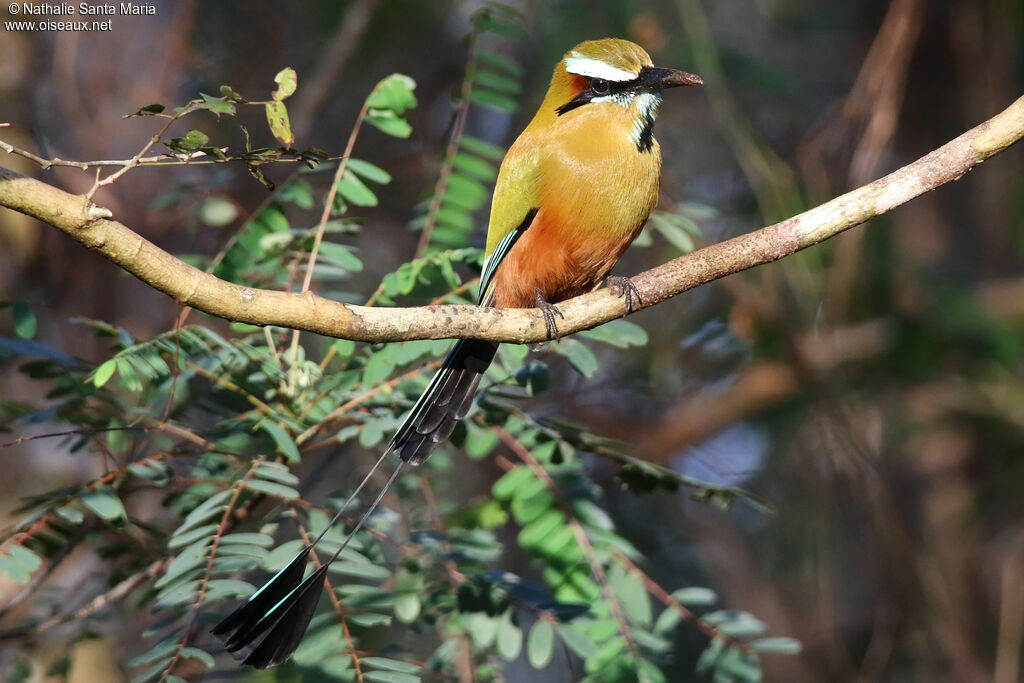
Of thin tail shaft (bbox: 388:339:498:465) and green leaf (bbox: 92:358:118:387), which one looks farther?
thin tail shaft (bbox: 388:339:498:465)

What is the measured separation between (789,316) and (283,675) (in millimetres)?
2963

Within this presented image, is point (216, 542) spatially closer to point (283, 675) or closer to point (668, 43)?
point (283, 675)

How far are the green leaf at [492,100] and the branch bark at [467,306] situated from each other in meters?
0.79

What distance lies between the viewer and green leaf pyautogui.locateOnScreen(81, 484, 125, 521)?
1.93m

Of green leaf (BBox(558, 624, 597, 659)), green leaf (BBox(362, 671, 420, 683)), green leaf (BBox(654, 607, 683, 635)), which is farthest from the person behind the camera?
green leaf (BBox(654, 607, 683, 635))

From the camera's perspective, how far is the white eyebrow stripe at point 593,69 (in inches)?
107

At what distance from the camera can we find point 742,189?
5.04 metres

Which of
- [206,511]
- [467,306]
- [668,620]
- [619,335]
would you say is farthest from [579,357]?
[206,511]

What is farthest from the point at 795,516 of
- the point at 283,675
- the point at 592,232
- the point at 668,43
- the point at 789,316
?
the point at 283,675

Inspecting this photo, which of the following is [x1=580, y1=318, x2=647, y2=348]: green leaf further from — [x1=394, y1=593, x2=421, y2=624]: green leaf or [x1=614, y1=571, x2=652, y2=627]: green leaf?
[x1=394, y1=593, x2=421, y2=624]: green leaf

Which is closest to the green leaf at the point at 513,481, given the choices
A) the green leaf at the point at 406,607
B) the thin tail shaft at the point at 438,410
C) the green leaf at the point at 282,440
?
the thin tail shaft at the point at 438,410

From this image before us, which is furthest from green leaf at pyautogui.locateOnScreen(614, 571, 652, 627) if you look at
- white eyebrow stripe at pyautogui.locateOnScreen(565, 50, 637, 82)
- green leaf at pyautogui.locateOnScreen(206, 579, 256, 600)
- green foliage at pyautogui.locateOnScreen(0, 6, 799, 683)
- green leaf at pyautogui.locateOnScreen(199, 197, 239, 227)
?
green leaf at pyautogui.locateOnScreen(199, 197, 239, 227)

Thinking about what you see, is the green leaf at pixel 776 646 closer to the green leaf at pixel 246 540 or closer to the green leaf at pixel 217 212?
the green leaf at pixel 246 540

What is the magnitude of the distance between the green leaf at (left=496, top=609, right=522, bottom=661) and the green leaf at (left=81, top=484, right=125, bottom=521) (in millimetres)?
855
